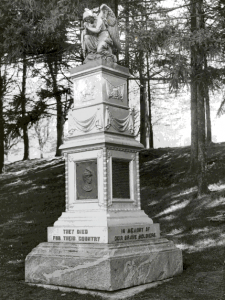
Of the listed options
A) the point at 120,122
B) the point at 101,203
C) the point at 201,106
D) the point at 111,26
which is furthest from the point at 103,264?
the point at 201,106

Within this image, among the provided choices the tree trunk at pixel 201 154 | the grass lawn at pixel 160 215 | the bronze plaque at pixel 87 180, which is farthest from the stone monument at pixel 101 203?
the tree trunk at pixel 201 154

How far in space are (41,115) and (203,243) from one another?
10.4m

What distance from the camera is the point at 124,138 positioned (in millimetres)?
8102

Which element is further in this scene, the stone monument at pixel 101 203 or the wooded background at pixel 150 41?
the wooded background at pixel 150 41

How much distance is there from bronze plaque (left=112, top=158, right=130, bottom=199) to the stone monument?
2 centimetres

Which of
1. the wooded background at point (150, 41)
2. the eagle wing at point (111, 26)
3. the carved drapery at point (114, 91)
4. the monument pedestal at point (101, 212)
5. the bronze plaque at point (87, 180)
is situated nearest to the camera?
the monument pedestal at point (101, 212)

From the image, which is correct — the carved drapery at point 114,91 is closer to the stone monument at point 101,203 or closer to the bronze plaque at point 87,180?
the stone monument at point 101,203

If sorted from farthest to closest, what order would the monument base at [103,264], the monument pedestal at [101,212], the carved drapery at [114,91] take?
the carved drapery at [114,91]
the monument pedestal at [101,212]
the monument base at [103,264]

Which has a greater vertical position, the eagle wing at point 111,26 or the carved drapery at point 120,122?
the eagle wing at point 111,26

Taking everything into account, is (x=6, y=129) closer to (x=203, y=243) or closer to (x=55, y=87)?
(x=55, y=87)

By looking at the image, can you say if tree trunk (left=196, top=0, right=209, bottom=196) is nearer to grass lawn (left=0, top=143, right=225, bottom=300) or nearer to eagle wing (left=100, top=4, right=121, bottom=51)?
grass lawn (left=0, top=143, right=225, bottom=300)

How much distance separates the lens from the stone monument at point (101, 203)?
6797 millimetres

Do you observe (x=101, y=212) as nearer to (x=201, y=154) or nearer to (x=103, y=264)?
(x=103, y=264)

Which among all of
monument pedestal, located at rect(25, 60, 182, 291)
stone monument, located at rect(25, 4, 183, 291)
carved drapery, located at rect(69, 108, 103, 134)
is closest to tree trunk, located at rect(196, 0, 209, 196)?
stone monument, located at rect(25, 4, 183, 291)
